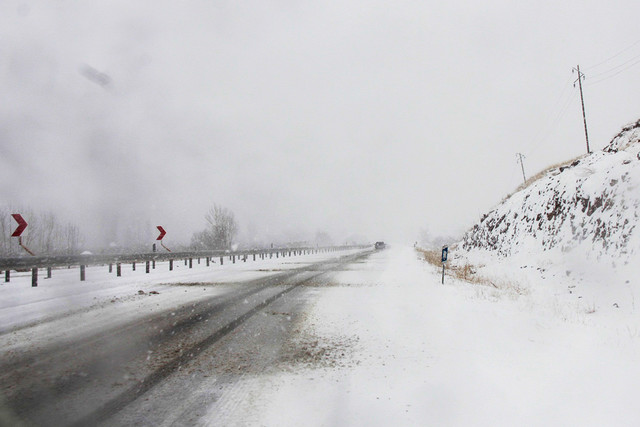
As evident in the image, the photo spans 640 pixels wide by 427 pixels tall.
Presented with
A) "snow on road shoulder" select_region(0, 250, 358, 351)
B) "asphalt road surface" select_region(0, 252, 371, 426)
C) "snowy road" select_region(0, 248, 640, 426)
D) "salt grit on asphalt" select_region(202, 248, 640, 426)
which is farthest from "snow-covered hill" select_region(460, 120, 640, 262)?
"snow on road shoulder" select_region(0, 250, 358, 351)

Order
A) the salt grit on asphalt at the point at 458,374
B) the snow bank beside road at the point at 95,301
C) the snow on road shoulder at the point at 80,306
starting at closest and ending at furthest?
the salt grit on asphalt at the point at 458,374 → the snow on road shoulder at the point at 80,306 → the snow bank beside road at the point at 95,301

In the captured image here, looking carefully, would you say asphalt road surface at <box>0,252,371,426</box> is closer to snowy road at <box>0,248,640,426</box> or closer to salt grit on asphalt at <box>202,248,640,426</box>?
snowy road at <box>0,248,640,426</box>

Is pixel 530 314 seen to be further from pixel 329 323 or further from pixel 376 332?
pixel 329 323

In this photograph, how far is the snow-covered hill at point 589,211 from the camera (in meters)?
9.06

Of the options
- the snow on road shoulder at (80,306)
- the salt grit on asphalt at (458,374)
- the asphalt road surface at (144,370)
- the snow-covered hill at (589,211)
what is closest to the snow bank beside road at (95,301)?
the snow on road shoulder at (80,306)

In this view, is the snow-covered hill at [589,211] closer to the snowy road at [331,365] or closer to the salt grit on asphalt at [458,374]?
the snowy road at [331,365]

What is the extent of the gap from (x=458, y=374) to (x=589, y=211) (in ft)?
32.3

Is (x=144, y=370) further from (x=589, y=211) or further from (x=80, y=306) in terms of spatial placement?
(x=589, y=211)

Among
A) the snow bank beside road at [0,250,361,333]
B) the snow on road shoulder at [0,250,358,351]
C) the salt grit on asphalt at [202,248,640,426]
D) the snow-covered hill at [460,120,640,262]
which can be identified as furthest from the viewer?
the snow-covered hill at [460,120,640,262]

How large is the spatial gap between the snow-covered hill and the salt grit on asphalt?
3242 millimetres

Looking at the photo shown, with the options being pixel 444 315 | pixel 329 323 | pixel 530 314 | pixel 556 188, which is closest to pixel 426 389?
pixel 329 323

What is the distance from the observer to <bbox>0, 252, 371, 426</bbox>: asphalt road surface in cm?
303

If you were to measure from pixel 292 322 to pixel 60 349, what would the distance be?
3405 mm

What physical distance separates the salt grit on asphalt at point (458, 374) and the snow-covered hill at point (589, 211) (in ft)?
10.6
